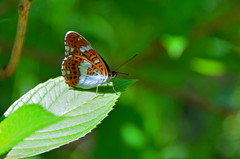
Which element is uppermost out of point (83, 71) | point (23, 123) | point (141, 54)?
point (23, 123)

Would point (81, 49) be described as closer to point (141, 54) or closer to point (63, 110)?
point (63, 110)

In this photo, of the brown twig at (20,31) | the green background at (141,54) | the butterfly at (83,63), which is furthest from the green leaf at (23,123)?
the green background at (141,54)

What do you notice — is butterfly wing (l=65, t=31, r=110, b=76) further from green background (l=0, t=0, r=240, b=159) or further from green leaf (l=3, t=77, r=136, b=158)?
green background (l=0, t=0, r=240, b=159)

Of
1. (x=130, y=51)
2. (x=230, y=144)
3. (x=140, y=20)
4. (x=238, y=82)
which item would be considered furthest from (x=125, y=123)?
(x=238, y=82)

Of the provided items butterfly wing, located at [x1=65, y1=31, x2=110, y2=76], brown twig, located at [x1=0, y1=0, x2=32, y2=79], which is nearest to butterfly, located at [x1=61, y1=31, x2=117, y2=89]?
butterfly wing, located at [x1=65, y1=31, x2=110, y2=76]

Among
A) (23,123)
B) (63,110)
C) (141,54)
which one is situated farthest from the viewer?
(141,54)

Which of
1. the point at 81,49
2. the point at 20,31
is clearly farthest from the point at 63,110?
the point at 81,49

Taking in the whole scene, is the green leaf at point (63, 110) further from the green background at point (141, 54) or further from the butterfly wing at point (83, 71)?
the green background at point (141, 54)
